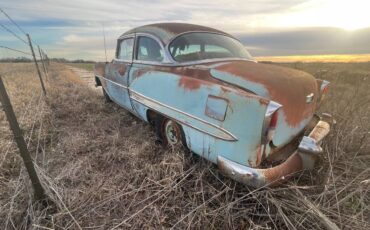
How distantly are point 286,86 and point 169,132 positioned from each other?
1.64 m

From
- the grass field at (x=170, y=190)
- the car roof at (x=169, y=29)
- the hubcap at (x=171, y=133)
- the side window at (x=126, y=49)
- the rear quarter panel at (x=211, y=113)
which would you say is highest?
the car roof at (x=169, y=29)

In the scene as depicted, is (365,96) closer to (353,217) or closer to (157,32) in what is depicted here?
(353,217)

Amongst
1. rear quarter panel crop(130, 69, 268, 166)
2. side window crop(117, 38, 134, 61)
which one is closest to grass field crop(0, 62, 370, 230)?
rear quarter panel crop(130, 69, 268, 166)

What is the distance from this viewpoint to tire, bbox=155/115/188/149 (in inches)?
120

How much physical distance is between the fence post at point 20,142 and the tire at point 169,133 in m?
1.55

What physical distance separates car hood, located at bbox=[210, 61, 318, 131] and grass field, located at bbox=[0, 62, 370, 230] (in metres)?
0.65

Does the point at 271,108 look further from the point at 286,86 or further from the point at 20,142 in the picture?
the point at 20,142

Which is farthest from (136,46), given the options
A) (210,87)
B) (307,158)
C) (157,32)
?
(307,158)

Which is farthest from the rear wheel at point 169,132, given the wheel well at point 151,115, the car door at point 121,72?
the car door at point 121,72

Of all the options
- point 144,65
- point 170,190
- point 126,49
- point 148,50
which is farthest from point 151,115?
point 126,49

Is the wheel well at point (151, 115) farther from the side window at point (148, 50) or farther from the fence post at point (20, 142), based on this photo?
the fence post at point (20, 142)

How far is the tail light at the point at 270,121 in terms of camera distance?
209 centimetres

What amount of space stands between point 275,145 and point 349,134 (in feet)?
4.93

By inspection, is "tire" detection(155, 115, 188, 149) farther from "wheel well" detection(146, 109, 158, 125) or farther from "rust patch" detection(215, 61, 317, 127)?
"rust patch" detection(215, 61, 317, 127)
